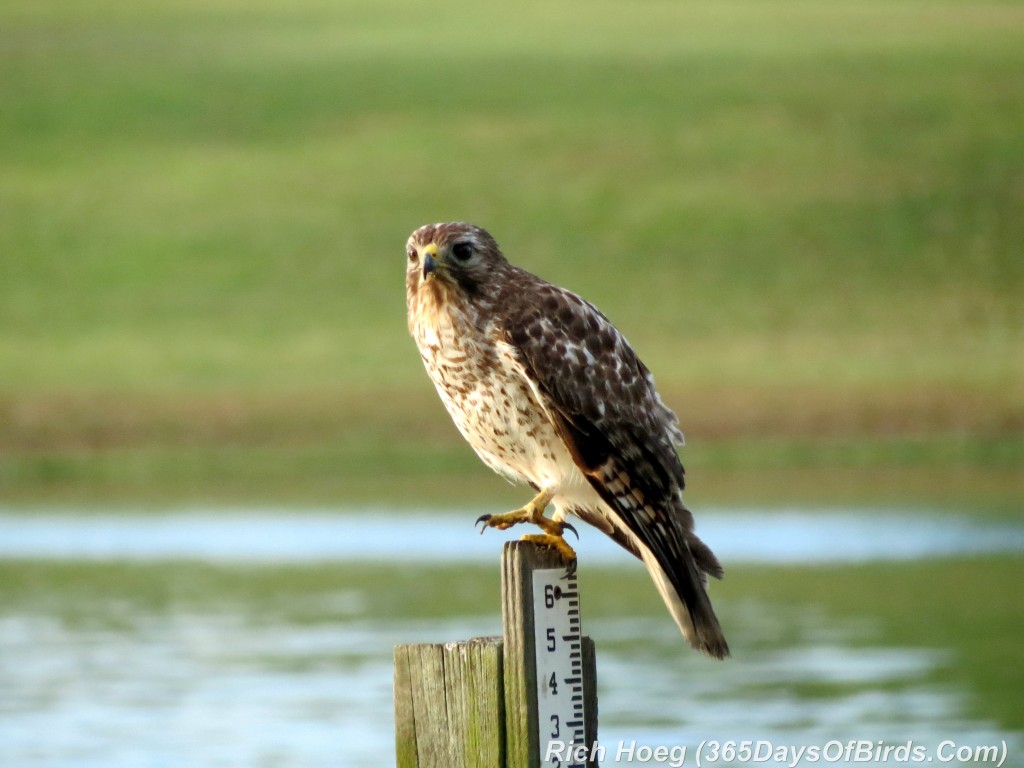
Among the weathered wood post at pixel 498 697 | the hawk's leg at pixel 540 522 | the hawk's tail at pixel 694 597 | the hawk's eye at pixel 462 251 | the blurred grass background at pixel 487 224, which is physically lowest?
the weathered wood post at pixel 498 697

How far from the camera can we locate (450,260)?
247 inches

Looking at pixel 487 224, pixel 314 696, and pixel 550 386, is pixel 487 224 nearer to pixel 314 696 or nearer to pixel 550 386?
pixel 314 696

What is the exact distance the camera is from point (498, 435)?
21.4ft

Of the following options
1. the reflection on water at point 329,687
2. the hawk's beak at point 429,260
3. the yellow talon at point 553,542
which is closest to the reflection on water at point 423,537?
the reflection on water at point 329,687

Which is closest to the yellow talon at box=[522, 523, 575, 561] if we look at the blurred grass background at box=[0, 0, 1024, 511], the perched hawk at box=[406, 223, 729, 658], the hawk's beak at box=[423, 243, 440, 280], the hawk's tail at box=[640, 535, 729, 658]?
the perched hawk at box=[406, 223, 729, 658]

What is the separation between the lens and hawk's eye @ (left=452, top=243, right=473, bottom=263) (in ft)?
20.7

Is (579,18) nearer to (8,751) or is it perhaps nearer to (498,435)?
Result: (8,751)

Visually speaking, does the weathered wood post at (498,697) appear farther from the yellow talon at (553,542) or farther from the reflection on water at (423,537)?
the reflection on water at (423,537)

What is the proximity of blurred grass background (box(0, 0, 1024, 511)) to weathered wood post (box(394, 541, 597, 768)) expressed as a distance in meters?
22.2

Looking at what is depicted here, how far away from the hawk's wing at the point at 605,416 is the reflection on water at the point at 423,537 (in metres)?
14.6

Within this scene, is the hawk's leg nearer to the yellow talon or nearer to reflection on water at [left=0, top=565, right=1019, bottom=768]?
the yellow talon

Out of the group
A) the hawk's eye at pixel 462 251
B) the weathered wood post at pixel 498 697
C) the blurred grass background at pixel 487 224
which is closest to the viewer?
the weathered wood post at pixel 498 697

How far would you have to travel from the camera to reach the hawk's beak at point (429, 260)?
20.3ft

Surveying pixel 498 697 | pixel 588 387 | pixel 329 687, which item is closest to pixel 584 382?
pixel 588 387
